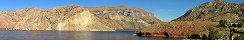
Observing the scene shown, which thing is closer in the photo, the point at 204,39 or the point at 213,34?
the point at 213,34

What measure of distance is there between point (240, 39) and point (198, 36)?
187ft

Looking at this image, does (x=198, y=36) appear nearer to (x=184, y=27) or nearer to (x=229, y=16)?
(x=184, y=27)

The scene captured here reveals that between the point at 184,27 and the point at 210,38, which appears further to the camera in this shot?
the point at 184,27

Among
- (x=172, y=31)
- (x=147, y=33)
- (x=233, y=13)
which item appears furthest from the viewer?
(x=233, y=13)

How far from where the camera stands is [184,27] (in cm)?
15638

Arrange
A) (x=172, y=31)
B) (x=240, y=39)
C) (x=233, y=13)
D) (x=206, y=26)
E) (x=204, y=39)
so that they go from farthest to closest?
(x=233, y=13) → (x=172, y=31) → (x=206, y=26) → (x=204, y=39) → (x=240, y=39)

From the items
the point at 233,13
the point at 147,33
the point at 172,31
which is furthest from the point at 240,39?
the point at 233,13

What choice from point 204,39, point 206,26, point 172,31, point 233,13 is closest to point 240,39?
point 204,39

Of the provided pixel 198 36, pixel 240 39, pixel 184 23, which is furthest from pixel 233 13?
pixel 240 39

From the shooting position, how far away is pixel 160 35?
16425 centimetres

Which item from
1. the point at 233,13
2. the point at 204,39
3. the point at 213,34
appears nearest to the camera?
the point at 213,34

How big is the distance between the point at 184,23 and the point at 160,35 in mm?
9477

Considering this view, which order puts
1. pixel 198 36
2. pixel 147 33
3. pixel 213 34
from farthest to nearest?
pixel 147 33 < pixel 198 36 < pixel 213 34

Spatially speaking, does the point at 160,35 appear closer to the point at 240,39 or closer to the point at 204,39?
the point at 204,39
